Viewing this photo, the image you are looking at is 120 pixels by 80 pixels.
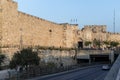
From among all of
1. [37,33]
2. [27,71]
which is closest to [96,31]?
[37,33]

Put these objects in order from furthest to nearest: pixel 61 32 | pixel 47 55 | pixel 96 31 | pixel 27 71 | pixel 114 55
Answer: pixel 96 31
pixel 114 55
pixel 61 32
pixel 47 55
pixel 27 71

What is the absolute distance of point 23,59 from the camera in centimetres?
4112

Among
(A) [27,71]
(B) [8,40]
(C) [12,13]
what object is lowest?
(A) [27,71]

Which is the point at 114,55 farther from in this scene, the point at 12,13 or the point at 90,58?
the point at 12,13

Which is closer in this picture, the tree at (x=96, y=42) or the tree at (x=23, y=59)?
the tree at (x=23, y=59)

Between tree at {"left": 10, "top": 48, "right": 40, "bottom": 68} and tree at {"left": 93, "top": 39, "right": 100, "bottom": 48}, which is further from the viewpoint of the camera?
tree at {"left": 93, "top": 39, "right": 100, "bottom": 48}

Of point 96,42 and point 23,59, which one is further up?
point 96,42

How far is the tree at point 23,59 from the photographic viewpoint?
4011 cm

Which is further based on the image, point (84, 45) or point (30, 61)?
point (84, 45)

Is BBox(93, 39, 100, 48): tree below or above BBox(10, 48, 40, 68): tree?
above

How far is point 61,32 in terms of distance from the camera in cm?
7325

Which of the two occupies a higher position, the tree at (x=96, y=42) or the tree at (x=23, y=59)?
the tree at (x=96, y=42)

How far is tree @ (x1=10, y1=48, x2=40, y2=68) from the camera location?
4011 cm

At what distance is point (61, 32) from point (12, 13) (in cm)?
2664
